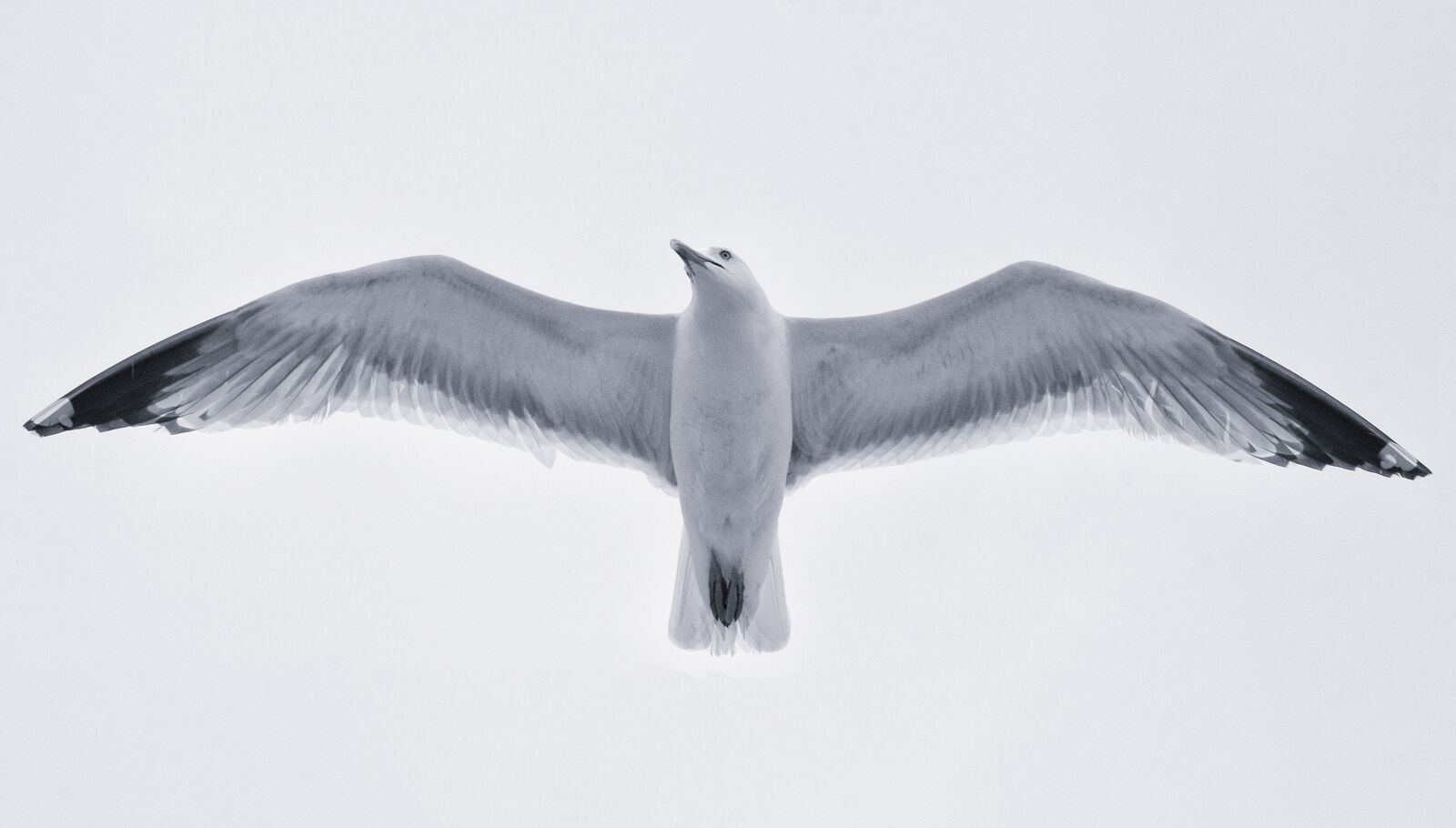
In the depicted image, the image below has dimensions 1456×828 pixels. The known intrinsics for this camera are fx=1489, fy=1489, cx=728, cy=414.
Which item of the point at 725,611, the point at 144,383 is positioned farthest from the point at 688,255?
the point at 144,383

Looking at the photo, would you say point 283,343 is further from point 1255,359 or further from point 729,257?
point 1255,359

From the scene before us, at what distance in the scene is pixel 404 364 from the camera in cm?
701

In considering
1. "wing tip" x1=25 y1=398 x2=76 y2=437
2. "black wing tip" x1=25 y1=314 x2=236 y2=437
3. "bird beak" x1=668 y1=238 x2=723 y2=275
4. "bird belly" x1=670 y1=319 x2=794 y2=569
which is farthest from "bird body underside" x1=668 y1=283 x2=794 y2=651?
"wing tip" x1=25 y1=398 x2=76 y2=437

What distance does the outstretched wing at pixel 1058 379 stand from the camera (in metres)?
6.62

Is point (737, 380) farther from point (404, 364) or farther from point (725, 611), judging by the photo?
point (404, 364)

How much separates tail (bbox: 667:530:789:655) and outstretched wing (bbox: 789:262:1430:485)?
73 cm

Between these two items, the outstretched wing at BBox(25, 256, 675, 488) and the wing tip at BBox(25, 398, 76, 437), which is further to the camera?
the outstretched wing at BBox(25, 256, 675, 488)

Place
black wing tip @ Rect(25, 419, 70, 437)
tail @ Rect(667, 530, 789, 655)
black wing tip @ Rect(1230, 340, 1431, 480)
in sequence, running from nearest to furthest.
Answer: black wing tip @ Rect(25, 419, 70, 437) < black wing tip @ Rect(1230, 340, 1431, 480) < tail @ Rect(667, 530, 789, 655)

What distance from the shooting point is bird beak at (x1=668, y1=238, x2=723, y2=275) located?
613 cm

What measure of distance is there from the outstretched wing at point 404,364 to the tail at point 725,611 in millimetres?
674

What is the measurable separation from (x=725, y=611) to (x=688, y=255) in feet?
6.13

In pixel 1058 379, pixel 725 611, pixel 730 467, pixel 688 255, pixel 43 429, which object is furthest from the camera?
pixel 725 611

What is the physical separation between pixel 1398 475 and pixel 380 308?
A: 4.60 meters

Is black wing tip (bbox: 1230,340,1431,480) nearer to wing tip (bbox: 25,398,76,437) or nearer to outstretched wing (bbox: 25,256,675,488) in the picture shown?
outstretched wing (bbox: 25,256,675,488)
